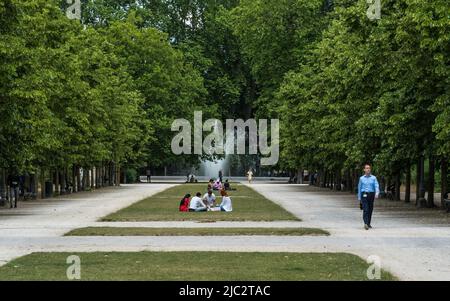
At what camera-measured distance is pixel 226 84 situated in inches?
4109

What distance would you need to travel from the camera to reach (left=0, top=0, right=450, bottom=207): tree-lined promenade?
36.3m

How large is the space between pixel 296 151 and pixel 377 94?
98.3 feet

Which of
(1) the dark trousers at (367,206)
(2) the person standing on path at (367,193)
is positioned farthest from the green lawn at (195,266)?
(2) the person standing on path at (367,193)

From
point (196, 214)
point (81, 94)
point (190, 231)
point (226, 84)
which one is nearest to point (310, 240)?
point (190, 231)

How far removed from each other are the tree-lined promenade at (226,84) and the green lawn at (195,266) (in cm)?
1424

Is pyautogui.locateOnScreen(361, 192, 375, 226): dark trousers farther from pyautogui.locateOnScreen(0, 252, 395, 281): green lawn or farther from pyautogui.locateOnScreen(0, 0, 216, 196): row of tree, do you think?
pyautogui.locateOnScreen(0, 0, 216, 196): row of tree

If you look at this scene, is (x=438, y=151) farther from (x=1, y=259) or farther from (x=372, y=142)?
(x=1, y=259)

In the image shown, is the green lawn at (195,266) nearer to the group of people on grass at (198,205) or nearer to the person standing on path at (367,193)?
the person standing on path at (367,193)

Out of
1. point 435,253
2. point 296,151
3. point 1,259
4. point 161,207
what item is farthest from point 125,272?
point 296,151

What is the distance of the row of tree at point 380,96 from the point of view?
111ft

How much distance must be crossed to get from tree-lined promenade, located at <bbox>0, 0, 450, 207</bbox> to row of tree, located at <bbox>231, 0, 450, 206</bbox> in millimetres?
85

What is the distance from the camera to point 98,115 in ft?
204

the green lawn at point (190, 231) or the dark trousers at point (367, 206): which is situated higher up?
the dark trousers at point (367, 206)

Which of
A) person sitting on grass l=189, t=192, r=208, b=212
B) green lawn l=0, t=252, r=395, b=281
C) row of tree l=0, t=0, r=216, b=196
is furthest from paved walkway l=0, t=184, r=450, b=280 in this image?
person sitting on grass l=189, t=192, r=208, b=212
